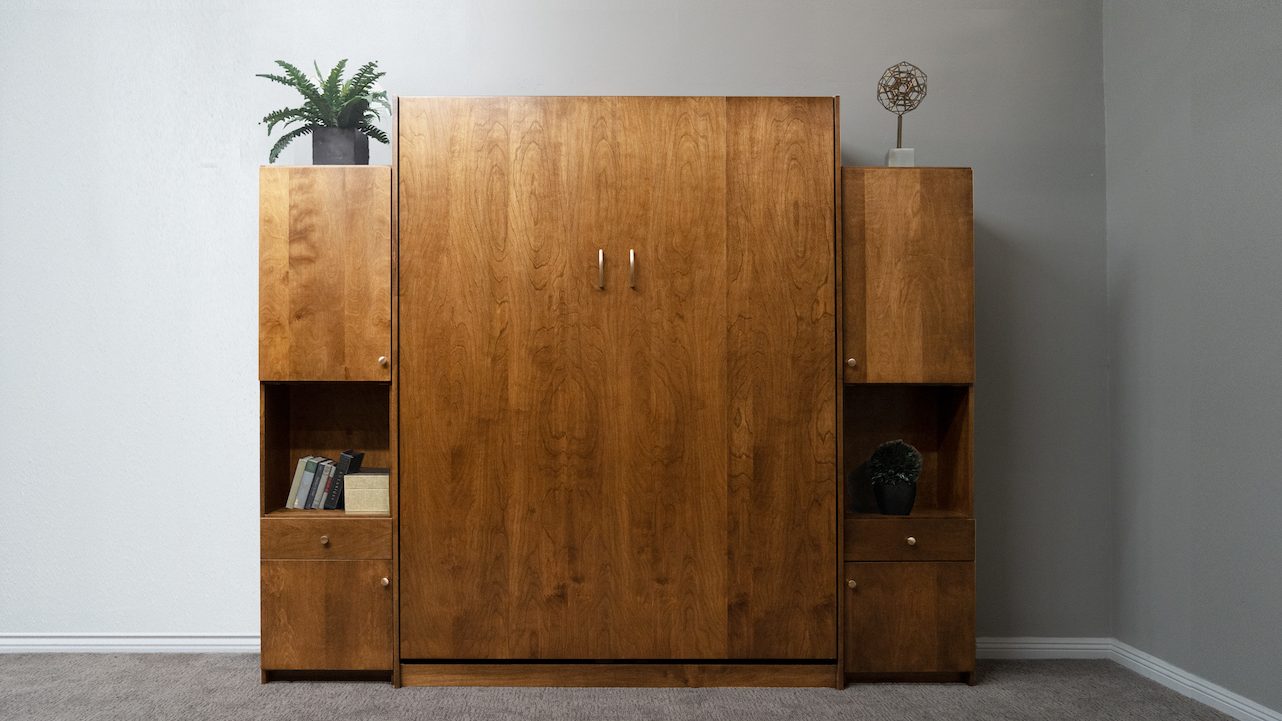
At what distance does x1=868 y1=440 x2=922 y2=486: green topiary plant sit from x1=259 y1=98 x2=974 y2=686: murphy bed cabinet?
0.16m

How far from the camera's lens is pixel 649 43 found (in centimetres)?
286

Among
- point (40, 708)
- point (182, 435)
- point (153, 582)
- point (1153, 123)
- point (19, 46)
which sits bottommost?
point (40, 708)

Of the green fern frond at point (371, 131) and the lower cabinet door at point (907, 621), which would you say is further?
the green fern frond at point (371, 131)

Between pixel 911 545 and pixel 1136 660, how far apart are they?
39.8 inches

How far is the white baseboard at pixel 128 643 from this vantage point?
2.78m

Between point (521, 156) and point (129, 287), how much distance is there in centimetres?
168

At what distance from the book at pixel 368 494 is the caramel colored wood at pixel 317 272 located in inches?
14.0

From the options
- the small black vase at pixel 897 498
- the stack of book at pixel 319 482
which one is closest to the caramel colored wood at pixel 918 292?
the small black vase at pixel 897 498

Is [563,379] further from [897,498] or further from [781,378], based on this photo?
[897,498]

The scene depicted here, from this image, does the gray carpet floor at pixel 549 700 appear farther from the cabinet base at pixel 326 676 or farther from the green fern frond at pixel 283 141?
the green fern frond at pixel 283 141

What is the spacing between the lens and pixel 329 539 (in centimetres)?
241

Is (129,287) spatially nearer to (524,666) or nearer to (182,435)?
(182,435)

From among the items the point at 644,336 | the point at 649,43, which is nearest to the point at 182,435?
the point at 644,336

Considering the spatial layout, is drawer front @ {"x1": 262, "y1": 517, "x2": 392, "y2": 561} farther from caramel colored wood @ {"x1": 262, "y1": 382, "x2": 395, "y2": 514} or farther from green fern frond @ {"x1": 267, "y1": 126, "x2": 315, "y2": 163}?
green fern frond @ {"x1": 267, "y1": 126, "x2": 315, "y2": 163}
